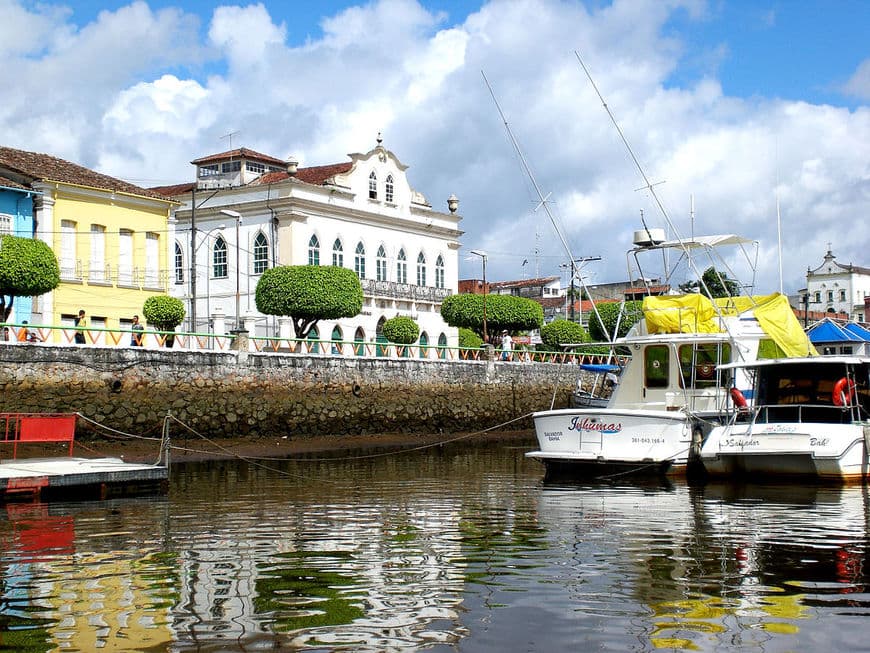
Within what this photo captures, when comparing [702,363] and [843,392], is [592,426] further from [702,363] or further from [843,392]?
[843,392]

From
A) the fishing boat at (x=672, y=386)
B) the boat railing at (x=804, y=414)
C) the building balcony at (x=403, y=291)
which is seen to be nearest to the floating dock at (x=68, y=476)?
the fishing boat at (x=672, y=386)

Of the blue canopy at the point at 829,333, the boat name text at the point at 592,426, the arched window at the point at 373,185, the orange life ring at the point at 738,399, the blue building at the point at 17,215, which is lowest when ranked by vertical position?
the boat name text at the point at 592,426

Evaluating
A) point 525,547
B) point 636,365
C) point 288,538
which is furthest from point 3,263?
point 525,547

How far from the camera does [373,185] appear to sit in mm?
61500

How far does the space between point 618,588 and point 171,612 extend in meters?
4.06

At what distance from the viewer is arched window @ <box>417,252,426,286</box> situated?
6419cm

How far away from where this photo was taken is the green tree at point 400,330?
182ft

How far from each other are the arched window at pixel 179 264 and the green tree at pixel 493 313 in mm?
13892

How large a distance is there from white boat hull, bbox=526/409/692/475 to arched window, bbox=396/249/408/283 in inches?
1600

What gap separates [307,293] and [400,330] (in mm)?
9610

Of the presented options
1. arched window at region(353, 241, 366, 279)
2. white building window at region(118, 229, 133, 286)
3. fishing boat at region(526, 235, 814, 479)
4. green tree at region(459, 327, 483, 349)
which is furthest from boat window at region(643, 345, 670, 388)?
arched window at region(353, 241, 366, 279)

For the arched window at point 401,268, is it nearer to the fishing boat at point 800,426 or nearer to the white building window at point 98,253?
the white building window at point 98,253

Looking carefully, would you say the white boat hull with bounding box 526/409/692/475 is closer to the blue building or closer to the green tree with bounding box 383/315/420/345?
the blue building

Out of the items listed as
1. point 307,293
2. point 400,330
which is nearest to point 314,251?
point 400,330
